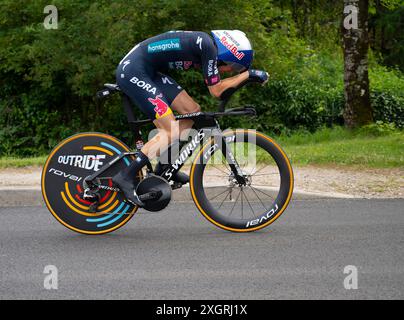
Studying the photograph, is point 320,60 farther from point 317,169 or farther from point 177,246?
point 177,246

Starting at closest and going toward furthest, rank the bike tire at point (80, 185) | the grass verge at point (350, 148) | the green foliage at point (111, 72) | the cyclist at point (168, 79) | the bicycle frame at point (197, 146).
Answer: the cyclist at point (168, 79), the bicycle frame at point (197, 146), the bike tire at point (80, 185), the grass verge at point (350, 148), the green foliage at point (111, 72)

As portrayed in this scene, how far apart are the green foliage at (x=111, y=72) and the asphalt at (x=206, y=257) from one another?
6.68 m

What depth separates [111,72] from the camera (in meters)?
14.8

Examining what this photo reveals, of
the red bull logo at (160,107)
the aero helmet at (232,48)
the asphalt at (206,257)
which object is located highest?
the aero helmet at (232,48)

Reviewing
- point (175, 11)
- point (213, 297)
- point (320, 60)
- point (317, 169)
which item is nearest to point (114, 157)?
point (213, 297)

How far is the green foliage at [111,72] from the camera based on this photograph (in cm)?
1420

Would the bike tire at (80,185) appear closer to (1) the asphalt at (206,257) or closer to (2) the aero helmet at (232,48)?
(1) the asphalt at (206,257)

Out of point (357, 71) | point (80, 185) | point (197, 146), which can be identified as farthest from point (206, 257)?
point (357, 71)

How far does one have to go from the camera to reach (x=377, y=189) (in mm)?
9266

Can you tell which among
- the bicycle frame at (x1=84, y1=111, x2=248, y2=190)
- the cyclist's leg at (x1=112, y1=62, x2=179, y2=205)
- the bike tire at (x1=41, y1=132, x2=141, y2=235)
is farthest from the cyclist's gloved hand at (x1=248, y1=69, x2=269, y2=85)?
the bike tire at (x1=41, y1=132, x2=141, y2=235)

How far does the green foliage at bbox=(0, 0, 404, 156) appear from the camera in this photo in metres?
14.2

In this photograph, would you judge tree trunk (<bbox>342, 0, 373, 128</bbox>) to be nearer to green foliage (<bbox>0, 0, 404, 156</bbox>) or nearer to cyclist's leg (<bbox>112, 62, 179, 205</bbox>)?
green foliage (<bbox>0, 0, 404, 156</bbox>)

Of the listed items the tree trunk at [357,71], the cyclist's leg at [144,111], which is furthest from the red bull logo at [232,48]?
the tree trunk at [357,71]

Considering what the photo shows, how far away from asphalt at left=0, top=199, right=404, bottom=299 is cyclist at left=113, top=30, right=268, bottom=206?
1.93ft
